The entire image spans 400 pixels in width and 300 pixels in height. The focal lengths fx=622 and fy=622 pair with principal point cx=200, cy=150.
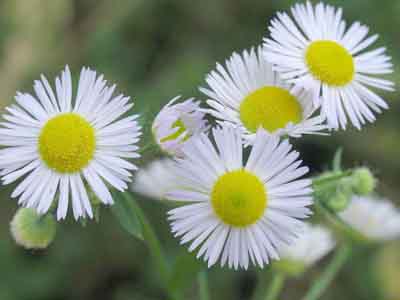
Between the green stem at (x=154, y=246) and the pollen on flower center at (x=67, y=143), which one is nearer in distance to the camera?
the pollen on flower center at (x=67, y=143)

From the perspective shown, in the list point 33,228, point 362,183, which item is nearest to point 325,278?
point 362,183

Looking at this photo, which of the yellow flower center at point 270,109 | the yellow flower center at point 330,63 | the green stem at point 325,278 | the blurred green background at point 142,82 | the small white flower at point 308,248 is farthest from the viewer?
the blurred green background at point 142,82

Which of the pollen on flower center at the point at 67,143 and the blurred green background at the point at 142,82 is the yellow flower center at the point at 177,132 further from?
the blurred green background at the point at 142,82

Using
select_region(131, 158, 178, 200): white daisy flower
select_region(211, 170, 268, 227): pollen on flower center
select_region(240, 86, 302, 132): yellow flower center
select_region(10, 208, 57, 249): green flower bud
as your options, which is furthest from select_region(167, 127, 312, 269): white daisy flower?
select_region(131, 158, 178, 200): white daisy flower

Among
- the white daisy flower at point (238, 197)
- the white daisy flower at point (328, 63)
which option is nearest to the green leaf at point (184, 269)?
the white daisy flower at point (238, 197)

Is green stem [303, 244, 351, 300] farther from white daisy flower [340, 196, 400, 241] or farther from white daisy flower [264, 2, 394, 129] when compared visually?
white daisy flower [264, 2, 394, 129]

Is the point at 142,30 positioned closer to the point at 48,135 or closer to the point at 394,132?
the point at 394,132
